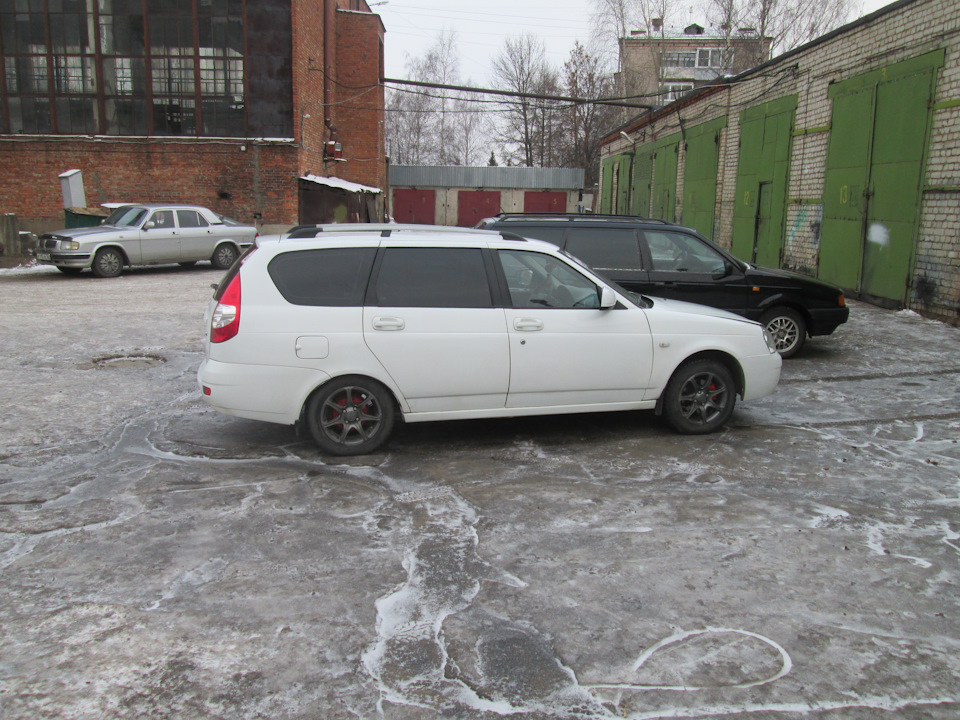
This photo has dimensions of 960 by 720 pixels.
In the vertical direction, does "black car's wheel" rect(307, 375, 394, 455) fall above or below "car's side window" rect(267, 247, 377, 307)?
below

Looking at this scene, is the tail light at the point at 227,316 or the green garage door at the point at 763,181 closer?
the tail light at the point at 227,316

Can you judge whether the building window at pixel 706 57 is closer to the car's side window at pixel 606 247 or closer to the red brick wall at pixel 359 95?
the red brick wall at pixel 359 95

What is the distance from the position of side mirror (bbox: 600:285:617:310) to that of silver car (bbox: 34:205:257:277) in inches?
434

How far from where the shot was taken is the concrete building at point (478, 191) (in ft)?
151

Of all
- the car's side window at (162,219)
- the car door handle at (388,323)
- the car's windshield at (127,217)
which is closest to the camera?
the car door handle at (388,323)

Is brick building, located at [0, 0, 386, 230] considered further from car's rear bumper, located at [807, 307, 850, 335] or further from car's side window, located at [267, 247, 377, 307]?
car's side window, located at [267, 247, 377, 307]

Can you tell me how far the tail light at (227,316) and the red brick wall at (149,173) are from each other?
19.8 meters

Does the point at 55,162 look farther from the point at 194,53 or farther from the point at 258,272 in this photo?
the point at 258,272

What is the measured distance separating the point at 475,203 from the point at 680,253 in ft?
126

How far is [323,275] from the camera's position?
5.46m

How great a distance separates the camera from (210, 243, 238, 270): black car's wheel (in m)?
19.0

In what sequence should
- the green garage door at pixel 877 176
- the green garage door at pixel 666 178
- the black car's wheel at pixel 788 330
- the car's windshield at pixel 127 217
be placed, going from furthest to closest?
the green garage door at pixel 666 178, the car's windshield at pixel 127 217, the green garage door at pixel 877 176, the black car's wheel at pixel 788 330

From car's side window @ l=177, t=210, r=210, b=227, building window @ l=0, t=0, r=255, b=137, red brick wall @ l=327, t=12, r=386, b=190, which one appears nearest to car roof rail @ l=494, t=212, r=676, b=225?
car's side window @ l=177, t=210, r=210, b=227

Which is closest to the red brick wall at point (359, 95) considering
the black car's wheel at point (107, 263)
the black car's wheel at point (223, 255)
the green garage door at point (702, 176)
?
the black car's wheel at point (223, 255)
